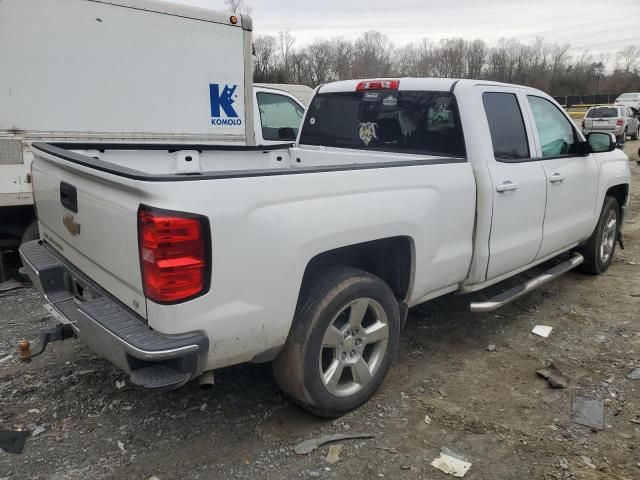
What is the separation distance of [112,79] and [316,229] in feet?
12.7

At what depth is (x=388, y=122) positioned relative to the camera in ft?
13.6

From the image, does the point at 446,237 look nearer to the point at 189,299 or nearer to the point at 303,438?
the point at 303,438

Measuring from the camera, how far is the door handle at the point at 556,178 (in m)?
4.33

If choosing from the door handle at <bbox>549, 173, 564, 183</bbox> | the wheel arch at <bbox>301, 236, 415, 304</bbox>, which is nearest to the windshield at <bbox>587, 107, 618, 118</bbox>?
the door handle at <bbox>549, 173, 564, 183</bbox>

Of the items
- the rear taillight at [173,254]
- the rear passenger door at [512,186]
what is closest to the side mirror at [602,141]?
the rear passenger door at [512,186]

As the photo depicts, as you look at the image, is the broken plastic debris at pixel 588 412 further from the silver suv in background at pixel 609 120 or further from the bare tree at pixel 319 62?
the bare tree at pixel 319 62

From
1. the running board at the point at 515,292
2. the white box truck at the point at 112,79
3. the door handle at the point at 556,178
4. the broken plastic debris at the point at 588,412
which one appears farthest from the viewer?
the white box truck at the point at 112,79

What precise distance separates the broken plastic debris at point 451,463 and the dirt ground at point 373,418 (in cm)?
4

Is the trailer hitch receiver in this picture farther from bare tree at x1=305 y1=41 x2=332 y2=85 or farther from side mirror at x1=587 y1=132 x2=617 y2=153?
bare tree at x1=305 y1=41 x2=332 y2=85

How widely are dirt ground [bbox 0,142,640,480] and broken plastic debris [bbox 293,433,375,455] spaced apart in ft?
0.13

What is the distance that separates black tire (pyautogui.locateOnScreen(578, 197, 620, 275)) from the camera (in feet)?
18.2

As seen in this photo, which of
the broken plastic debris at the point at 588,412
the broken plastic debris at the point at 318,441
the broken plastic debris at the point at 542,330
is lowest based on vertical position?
the broken plastic debris at the point at 588,412

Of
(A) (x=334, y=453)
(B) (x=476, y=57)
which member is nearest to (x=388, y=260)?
(A) (x=334, y=453)

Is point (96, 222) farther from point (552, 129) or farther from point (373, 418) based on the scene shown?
point (552, 129)
